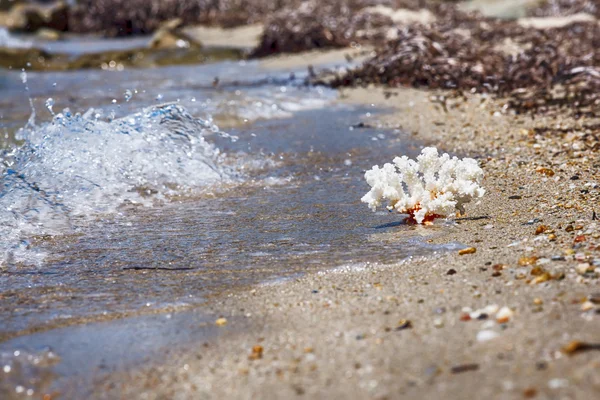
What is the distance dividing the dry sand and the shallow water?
21 centimetres

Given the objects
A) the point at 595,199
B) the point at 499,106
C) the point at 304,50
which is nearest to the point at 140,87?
the point at 304,50

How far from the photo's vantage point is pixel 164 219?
4.85 metres

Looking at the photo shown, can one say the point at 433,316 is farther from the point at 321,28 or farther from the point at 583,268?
the point at 321,28

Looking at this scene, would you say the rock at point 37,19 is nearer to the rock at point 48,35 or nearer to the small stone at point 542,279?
the rock at point 48,35

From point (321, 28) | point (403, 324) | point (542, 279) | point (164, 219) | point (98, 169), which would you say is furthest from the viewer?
point (321, 28)

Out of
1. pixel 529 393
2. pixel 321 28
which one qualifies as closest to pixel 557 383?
pixel 529 393

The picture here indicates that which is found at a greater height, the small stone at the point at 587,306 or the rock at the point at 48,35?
the small stone at the point at 587,306

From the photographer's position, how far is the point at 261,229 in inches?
177

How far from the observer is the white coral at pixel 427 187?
4199 mm

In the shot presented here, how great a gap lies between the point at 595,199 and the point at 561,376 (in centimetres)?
231

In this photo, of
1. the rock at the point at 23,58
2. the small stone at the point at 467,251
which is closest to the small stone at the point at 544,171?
the small stone at the point at 467,251

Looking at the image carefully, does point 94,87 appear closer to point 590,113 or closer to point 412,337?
point 590,113

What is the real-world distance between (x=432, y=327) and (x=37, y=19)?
72.0 feet

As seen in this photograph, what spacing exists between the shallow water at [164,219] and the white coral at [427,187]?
0.38 feet
